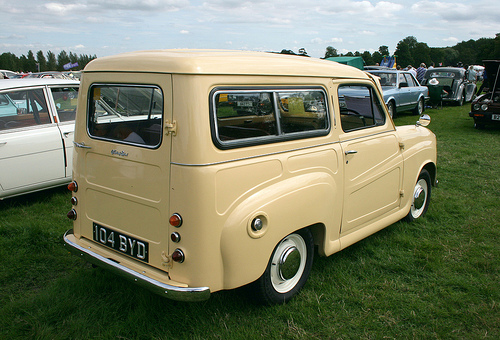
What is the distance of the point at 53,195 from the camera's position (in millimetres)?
5746

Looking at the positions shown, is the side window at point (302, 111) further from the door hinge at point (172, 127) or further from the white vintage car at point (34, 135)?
the white vintage car at point (34, 135)

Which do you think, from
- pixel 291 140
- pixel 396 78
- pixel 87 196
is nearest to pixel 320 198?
pixel 291 140

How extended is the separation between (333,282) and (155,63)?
2305 millimetres

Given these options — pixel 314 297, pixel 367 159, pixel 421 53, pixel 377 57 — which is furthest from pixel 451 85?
pixel 421 53

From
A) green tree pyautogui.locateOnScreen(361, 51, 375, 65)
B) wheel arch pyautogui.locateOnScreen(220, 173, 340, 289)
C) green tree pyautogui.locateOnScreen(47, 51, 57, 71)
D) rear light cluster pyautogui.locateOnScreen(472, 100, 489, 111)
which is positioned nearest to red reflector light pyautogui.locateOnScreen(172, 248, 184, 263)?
wheel arch pyautogui.locateOnScreen(220, 173, 340, 289)

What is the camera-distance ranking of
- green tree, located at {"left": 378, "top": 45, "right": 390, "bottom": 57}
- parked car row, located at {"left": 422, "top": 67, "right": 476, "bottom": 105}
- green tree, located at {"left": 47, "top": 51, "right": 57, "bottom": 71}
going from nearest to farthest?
A: parked car row, located at {"left": 422, "top": 67, "right": 476, "bottom": 105} < green tree, located at {"left": 378, "top": 45, "right": 390, "bottom": 57} < green tree, located at {"left": 47, "top": 51, "right": 57, "bottom": 71}

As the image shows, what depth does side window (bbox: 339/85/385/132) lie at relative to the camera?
363cm

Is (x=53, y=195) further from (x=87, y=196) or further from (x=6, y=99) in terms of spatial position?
(x=87, y=196)

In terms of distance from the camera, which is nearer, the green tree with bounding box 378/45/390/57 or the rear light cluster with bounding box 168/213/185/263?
the rear light cluster with bounding box 168/213/185/263

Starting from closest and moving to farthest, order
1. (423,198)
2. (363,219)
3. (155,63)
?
(155,63) < (363,219) < (423,198)

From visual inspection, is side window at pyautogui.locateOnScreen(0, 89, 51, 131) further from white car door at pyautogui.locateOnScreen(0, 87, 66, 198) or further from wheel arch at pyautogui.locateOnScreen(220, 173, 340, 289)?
wheel arch at pyautogui.locateOnScreen(220, 173, 340, 289)

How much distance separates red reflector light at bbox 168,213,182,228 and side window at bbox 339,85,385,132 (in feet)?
5.72

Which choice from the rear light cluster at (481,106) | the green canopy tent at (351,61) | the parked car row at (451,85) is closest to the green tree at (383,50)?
the parked car row at (451,85)

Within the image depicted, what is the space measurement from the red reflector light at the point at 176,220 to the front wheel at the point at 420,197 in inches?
122
